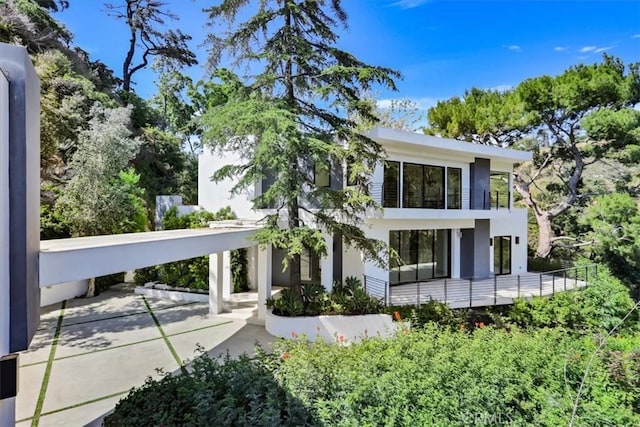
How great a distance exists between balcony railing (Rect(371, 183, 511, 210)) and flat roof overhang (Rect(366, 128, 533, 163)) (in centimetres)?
173

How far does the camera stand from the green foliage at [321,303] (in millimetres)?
11344

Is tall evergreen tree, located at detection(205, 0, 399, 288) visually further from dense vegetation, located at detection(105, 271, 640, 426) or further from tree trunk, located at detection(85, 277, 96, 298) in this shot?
tree trunk, located at detection(85, 277, 96, 298)

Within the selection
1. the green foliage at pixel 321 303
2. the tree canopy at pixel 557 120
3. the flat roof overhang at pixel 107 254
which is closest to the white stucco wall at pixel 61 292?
the flat roof overhang at pixel 107 254

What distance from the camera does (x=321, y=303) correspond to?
11.7 meters

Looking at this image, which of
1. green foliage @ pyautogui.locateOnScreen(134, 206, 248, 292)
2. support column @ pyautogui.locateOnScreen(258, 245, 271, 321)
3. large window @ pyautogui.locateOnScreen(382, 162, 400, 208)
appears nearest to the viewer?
support column @ pyautogui.locateOnScreen(258, 245, 271, 321)

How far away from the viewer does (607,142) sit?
1973 centimetres

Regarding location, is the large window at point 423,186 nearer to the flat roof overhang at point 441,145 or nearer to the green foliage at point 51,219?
the flat roof overhang at point 441,145

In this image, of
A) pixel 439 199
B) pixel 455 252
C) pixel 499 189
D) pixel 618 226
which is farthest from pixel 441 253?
pixel 618 226

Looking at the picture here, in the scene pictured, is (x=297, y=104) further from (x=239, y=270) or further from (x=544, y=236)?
(x=544, y=236)

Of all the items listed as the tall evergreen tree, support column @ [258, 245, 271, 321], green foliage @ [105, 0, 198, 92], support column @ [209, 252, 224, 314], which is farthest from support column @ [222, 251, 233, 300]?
green foliage @ [105, 0, 198, 92]

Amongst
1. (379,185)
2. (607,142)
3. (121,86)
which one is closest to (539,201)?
(607,142)

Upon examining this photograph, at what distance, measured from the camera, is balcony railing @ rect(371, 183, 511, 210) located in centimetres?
1427

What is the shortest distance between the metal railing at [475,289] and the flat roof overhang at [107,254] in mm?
6758

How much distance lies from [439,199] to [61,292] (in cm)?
1753
